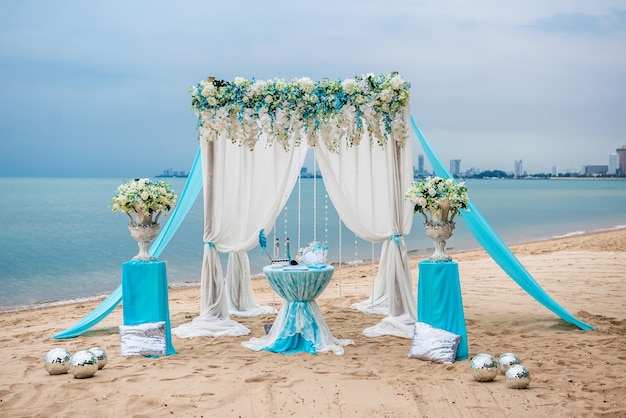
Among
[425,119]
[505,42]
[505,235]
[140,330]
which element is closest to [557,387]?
[140,330]

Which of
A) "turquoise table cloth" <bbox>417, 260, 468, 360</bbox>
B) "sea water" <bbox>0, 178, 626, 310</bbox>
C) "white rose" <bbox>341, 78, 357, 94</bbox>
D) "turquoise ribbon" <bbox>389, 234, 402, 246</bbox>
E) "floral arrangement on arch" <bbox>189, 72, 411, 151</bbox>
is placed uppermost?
"white rose" <bbox>341, 78, 357, 94</bbox>

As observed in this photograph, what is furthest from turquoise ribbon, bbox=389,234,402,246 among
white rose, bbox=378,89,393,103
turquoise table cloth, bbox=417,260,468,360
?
white rose, bbox=378,89,393,103

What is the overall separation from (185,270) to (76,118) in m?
42.1

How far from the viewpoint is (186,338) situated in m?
7.34

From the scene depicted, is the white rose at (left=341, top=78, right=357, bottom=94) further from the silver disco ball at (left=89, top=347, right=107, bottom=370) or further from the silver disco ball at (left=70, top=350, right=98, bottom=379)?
the silver disco ball at (left=70, top=350, right=98, bottom=379)

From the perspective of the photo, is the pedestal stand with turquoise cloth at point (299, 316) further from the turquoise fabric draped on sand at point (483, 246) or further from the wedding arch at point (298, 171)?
the turquoise fabric draped on sand at point (483, 246)

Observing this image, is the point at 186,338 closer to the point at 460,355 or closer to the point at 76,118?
the point at 460,355

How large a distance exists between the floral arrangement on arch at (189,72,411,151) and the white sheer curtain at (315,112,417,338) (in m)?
0.40

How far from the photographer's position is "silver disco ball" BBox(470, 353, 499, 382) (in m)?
5.30

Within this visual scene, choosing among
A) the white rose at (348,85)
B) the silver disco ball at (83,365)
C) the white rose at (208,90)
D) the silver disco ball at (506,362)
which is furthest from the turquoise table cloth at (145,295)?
the silver disco ball at (506,362)

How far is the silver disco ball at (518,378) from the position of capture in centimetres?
509

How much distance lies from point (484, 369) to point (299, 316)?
204 centimetres

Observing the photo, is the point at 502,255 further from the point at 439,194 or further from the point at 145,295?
the point at 145,295

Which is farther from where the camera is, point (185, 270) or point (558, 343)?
point (185, 270)
